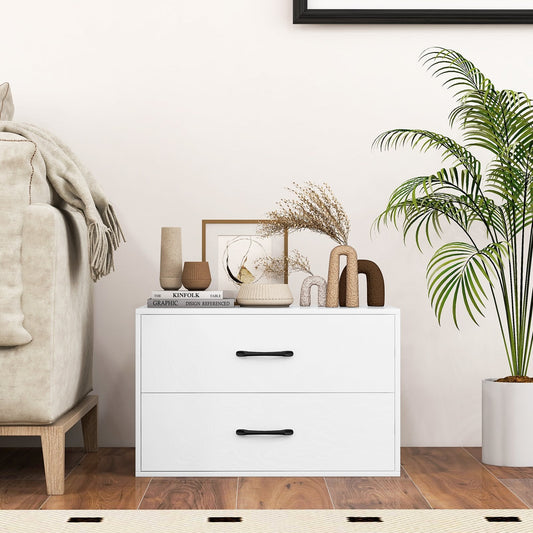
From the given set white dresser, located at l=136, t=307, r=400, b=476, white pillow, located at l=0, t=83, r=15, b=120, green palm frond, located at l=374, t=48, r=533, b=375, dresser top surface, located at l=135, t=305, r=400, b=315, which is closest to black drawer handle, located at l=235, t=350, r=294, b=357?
white dresser, located at l=136, t=307, r=400, b=476

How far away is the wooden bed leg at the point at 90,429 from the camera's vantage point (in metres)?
2.27

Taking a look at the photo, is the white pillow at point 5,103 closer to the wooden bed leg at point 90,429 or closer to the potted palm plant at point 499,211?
the wooden bed leg at point 90,429

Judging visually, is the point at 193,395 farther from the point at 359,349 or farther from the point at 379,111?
the point at 379,111

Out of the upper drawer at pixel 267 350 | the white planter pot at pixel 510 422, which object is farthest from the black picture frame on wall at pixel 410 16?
the white planter pot at pixel 510 422

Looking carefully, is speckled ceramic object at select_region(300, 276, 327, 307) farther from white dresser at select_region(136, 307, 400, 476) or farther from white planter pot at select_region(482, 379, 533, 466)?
white planter pot at select_region(482, 379, 533, 466)

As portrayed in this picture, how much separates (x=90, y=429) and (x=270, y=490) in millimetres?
748

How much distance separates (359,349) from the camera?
197cm

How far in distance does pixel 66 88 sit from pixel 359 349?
4.52ft

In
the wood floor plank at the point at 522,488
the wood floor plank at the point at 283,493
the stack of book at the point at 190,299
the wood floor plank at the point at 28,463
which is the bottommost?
the wood floor plank at the point at 28,463

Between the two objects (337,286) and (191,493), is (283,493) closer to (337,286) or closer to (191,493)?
(191,493)

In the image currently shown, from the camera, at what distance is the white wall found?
243 centimetres

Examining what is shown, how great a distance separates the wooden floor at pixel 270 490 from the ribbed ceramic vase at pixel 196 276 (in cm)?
56
